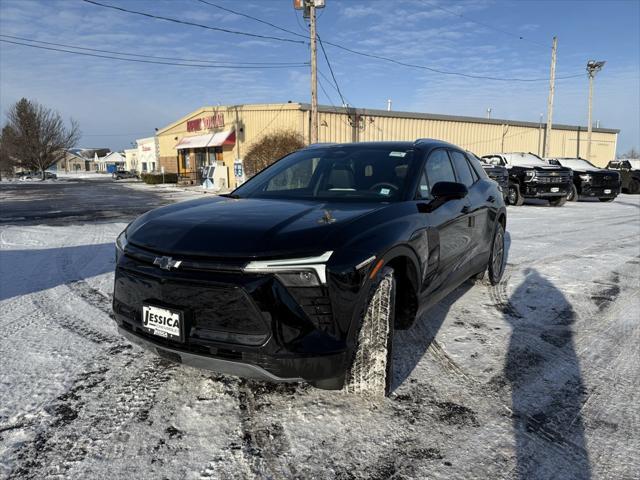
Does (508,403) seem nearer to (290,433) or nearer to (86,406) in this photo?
(290,433)

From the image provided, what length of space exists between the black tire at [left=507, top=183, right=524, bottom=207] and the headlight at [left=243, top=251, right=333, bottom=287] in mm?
15464

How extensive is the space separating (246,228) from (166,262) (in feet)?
1.48

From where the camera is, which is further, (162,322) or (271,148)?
(271,148)

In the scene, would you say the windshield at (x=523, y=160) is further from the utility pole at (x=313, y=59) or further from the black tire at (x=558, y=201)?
the utility pole at (x=313, y=59)

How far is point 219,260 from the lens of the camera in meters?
2.25

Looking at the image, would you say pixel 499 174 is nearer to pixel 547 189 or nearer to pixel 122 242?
pixel 547 189

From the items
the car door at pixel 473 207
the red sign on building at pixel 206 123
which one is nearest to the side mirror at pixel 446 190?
the car door at pixel 473 207

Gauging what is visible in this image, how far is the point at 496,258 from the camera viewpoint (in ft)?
17.3

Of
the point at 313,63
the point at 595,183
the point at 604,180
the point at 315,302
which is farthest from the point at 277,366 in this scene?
the point at 604,180

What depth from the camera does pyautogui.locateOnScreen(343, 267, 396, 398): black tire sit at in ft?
8.09

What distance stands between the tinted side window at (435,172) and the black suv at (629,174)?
76.5 ft

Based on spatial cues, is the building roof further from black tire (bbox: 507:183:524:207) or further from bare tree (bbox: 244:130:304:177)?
black tire (bbox: 507:183:524:207)

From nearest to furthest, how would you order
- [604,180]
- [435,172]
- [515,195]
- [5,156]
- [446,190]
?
[446,190] → [435,172] → [515,195] → [604,180] → [5,156]

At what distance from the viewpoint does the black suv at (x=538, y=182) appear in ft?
50.5
